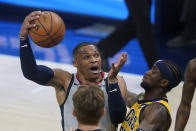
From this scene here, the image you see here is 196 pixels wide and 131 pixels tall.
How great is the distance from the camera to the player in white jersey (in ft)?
10.4

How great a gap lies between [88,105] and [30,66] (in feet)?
2.65

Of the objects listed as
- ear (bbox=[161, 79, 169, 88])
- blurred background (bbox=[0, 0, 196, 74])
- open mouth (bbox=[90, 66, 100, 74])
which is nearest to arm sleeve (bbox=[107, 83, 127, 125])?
open mouth (bbox=[90, 66, 100, 74])

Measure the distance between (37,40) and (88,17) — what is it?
700 cm

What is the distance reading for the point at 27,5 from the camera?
1051cm

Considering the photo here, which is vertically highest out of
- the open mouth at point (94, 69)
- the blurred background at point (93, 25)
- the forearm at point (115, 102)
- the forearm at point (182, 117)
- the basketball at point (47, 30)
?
the basketball at point (47, 30)

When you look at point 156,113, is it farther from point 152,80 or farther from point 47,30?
point 47,30

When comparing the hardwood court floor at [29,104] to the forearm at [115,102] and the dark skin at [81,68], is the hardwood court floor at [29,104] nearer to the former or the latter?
the dark skin at [81,68]

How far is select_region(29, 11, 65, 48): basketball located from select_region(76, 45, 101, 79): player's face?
0.29m

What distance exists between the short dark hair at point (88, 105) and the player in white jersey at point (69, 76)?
21.9 inches

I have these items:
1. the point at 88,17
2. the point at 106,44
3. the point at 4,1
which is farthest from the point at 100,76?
the point at 4,1

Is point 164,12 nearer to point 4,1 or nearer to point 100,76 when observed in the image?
point 4,1

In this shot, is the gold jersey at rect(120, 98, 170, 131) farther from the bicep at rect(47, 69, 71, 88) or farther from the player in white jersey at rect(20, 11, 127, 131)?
the bicep at rect(47, 69, 71, 88)

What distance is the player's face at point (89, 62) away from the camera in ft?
10.5

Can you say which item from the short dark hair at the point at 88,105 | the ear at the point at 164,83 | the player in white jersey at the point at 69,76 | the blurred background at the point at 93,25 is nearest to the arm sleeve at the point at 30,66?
the player in white jersey at the point at 69,76
